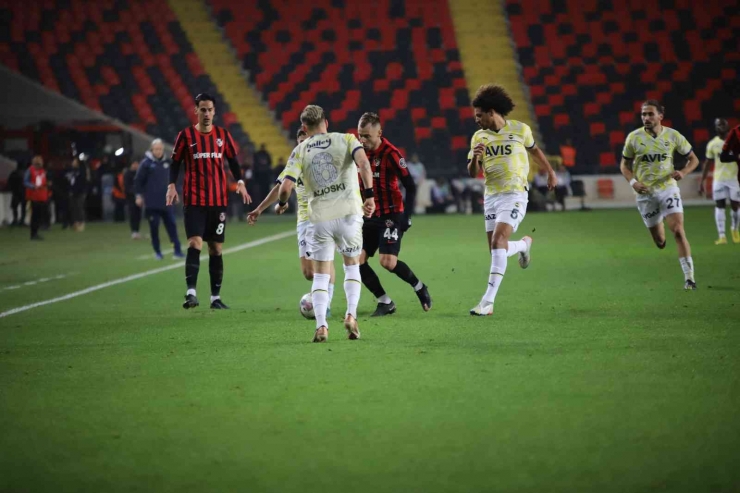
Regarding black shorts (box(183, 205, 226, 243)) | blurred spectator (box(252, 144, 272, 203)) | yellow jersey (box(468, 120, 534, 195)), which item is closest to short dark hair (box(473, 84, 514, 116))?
yellow jersey (box(468, 120, 534, 195))

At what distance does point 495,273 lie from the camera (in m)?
9.99

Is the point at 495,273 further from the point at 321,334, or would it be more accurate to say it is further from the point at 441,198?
the point at 441,198

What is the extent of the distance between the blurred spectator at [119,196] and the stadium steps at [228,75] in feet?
25.8

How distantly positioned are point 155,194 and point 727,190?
952 centimetres

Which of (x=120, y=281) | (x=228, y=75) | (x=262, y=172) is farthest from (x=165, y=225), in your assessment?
(x=228, y=75)

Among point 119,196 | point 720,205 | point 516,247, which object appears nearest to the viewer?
point 516,247

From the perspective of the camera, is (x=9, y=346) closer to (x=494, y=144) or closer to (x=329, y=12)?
(x=494, y=144)

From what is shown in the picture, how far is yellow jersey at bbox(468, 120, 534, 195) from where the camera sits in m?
10.0

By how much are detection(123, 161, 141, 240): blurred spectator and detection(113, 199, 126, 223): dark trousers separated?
686mm

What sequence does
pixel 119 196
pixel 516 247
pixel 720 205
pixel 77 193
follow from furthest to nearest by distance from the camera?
1. pixel 119 196
2. pixel 77 193
3. pixel 720 205
4. pixel 516 247

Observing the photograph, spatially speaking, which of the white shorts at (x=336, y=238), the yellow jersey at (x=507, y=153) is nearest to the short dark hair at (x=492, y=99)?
the yellow jersey at (x=507, y=153)

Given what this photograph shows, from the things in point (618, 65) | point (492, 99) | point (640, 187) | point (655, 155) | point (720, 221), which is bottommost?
point (720, 221)

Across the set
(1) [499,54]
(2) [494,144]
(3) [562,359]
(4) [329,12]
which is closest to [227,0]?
(4) [329,12]

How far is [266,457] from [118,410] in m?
1.45
